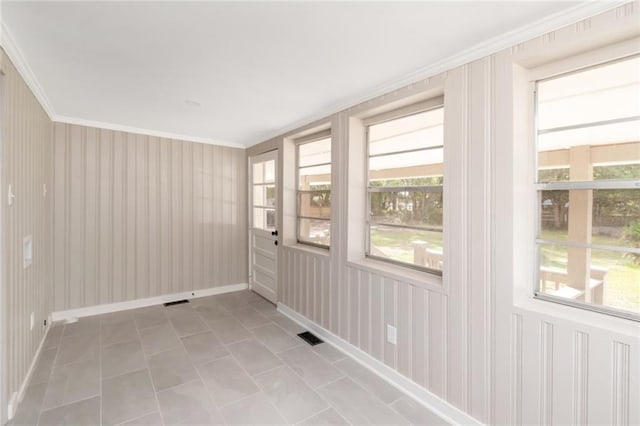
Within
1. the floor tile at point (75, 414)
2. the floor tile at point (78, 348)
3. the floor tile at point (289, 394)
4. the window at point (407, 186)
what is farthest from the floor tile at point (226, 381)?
the window at point (407, 186)

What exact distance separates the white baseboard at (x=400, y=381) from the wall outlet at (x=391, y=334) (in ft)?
0.72

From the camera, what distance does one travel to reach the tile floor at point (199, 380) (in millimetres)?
→ 1970

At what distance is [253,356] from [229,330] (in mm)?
664

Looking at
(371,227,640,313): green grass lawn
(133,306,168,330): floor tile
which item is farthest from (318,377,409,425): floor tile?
(133,306,168,330): floor tile

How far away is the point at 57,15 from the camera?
153 centimetres

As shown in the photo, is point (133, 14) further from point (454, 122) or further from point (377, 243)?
point (377, 243)

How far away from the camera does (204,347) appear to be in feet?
9.45

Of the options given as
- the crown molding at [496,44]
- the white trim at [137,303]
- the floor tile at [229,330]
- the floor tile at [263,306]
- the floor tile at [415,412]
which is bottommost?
the floor tile at [415,412]

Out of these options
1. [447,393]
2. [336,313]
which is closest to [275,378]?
[336,313]

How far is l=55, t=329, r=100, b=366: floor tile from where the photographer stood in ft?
8.68

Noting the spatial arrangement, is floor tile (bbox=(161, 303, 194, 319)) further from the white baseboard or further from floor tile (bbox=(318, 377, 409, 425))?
floor tile (bbox=(318, 377, 409, 425))

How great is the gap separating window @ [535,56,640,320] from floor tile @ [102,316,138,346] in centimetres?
369

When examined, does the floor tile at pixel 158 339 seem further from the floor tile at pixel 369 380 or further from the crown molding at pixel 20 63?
the crown molding at pixel 20 63

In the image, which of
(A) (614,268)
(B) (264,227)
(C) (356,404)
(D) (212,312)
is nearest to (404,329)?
(C) (356,404)
